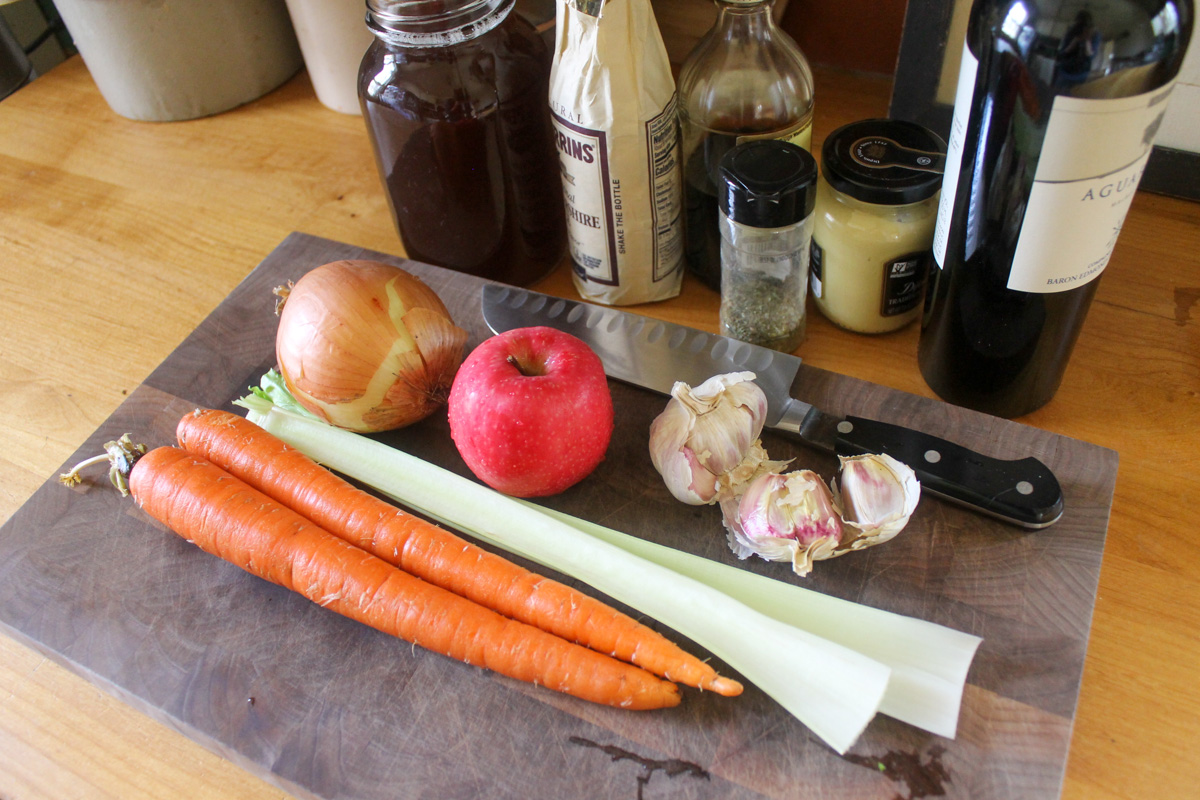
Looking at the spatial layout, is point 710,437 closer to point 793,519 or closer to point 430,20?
point 793,519

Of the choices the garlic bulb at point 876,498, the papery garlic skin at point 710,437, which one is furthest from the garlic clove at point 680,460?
the garlic bulb at point 876,498

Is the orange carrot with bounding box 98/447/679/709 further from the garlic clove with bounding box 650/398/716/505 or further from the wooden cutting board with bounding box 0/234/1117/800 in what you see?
the garlic clove with bounding box 650/398/716/505

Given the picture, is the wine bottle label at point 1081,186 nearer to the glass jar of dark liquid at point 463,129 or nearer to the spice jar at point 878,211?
the spice jar at point 878,211

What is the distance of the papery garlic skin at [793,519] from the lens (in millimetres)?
750

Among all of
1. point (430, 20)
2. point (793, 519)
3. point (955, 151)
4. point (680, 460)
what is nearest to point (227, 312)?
point (430, 20)

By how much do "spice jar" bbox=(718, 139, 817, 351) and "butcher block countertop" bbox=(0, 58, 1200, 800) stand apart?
0.07m

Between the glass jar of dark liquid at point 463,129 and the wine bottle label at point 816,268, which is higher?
the glass jar of dark liquid at point 463,129

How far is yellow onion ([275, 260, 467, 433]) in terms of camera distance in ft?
2.77

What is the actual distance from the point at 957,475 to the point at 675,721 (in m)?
0.33

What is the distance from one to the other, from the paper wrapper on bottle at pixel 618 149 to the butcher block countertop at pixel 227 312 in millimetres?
81

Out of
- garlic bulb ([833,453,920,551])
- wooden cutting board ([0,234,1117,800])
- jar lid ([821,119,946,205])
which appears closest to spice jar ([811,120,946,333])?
jar lid ([821,119,946,205])

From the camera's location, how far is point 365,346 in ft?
2.77

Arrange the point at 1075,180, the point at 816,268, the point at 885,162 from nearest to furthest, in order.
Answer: the point at 1075,180 < the point at 885,162 < the point at 816,268

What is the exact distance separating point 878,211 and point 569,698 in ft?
1.81
